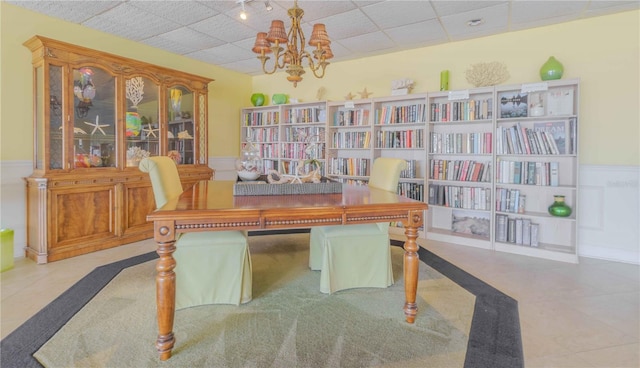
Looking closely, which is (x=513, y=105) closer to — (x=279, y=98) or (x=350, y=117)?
(x=350, y=117)

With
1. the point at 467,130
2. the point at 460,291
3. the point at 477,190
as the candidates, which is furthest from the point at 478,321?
the point at 467,130

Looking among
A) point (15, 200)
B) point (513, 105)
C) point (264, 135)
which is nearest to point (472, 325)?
point (513, 105)

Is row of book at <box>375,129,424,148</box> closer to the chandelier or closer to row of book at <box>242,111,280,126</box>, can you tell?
row of book at <box>242,111,280,126</box>

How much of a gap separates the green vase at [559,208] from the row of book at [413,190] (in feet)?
4.34

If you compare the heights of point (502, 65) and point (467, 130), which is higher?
point (502, 65)

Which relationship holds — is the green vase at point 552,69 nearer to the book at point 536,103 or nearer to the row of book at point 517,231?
the book at point 536,103

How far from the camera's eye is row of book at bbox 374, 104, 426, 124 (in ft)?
13.1

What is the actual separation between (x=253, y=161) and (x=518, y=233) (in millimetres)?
2882

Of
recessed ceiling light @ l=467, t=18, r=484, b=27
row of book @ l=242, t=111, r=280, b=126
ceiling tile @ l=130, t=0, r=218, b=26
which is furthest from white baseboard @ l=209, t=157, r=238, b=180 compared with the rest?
recessed ceiling light @ l=467, t=18, r=484, b=27

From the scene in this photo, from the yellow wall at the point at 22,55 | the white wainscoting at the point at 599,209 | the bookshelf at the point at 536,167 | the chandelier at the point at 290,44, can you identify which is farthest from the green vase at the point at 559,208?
the yellow wall at the point at 22,55

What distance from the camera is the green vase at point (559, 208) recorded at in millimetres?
3199

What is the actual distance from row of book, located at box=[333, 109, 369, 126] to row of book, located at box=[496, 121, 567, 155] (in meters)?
1.63

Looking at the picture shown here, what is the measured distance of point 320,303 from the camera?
218 centimetres

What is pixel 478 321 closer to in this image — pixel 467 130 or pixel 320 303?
pixel 320 303
